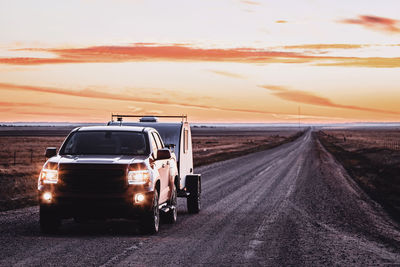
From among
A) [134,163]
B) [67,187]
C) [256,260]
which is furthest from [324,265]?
[67,187]

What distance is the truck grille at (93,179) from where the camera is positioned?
10664mm

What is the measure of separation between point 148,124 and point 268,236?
512cm

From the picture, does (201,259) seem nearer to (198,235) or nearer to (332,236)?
(198,235)

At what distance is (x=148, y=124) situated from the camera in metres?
15.2

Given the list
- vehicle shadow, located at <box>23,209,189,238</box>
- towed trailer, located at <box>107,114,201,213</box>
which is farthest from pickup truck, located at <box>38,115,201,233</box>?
towed trailer, located at <box>107,114,201,213</box>

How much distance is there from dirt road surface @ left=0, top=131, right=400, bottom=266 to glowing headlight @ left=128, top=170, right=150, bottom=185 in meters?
1.01

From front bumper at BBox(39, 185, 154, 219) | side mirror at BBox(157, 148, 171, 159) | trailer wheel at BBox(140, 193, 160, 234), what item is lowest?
trailer wheel at BBox(140, 193, 160, 234)

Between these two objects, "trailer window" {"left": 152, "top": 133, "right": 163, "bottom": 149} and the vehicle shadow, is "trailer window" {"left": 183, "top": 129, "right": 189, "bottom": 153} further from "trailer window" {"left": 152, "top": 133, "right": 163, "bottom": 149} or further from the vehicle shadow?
the vehicle shadow

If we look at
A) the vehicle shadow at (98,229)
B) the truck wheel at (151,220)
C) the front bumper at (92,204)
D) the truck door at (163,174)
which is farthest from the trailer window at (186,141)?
the front bumper at (92,204)

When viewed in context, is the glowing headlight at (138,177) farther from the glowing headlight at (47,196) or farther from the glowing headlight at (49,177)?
the glowing headlight at (47,196)

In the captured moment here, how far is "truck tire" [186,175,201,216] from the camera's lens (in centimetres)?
1495

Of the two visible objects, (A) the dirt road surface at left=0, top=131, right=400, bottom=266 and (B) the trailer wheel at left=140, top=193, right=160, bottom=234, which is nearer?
(A) the dirt road surface at left=0, top=131, right=400, bottom=266

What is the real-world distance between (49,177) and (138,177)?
1.57m

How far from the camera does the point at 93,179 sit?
1066cm
